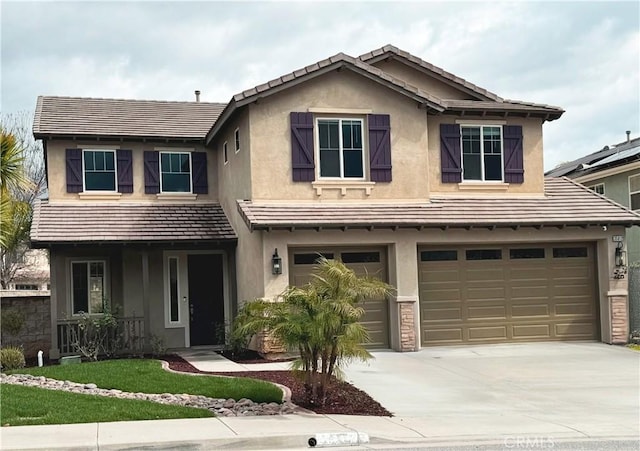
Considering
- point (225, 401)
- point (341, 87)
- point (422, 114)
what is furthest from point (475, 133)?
point (225, 401)

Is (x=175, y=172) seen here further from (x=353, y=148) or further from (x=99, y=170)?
(x=353, y=148)

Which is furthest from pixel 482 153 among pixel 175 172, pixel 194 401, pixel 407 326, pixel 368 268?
pixel 194 401

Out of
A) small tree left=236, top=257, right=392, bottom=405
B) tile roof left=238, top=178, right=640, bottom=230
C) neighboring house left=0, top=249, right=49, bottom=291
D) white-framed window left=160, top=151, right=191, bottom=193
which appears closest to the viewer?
small tree left=236, top=257, right=392, bottom=405

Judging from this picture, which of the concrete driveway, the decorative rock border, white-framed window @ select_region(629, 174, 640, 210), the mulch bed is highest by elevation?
white-framed window @ select_region(629, 174, 640, 210)

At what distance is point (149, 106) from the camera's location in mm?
22750

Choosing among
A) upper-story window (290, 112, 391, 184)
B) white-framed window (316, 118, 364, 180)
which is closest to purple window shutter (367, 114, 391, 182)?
upper-story window (290, 112, 391, 184)

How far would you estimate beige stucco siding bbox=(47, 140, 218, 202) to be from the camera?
1995cm

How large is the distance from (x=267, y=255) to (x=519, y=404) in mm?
6707

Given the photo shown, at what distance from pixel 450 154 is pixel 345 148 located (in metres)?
2.89

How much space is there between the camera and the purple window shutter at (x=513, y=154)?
64.0 ft

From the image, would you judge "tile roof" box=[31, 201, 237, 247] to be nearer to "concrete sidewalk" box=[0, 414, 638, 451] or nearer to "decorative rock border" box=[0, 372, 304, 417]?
"decorative rock border" box=[0, 372, 304, 417]

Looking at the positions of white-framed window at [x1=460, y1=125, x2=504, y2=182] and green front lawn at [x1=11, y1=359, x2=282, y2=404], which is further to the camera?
white-framed window at [x1=460, y1=125, x2=504, y2=182]

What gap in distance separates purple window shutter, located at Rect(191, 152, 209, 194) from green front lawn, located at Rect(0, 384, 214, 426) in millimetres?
10068

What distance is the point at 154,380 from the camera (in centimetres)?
1318
